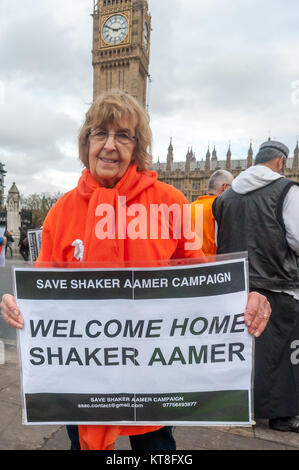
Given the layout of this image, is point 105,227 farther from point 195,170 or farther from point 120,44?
point 195,170

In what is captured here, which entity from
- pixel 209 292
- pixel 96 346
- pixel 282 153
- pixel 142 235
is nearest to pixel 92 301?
pixel 96 346

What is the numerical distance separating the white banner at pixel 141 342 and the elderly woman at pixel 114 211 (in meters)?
0.07

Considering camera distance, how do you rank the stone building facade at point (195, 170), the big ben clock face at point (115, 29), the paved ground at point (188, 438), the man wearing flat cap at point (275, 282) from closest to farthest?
1. the paved ground at point (188, 438)
2. the man wearing flat cap at point (275, 282)
3. the big ben clock face at point (115, 29)
4. the stone building facade at point (195, 170)

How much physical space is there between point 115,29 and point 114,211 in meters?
75.7

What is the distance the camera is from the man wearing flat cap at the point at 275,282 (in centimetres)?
250

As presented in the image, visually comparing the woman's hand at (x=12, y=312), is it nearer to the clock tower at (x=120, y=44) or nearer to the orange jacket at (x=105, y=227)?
the orange jacket at (x=105, y=227)

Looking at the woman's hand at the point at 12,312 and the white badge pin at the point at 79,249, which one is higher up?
the white badge pin at the point at 79,249

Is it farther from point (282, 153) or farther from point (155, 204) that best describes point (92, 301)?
point (282, 153)

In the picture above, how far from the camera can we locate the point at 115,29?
66438 mm

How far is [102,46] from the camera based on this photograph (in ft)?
219

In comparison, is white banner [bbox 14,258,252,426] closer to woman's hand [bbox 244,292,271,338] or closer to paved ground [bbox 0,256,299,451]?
woman's hand [bbox 244,292,271,338]

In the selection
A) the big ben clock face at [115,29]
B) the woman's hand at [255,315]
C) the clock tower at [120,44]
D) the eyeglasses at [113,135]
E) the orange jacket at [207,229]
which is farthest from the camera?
the big ben clock face at [115,29]

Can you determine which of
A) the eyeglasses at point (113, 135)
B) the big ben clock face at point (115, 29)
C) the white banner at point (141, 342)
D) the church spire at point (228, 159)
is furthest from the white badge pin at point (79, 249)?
the church spire at point (228, 159)

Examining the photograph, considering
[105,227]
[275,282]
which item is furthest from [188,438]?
[105,227]
